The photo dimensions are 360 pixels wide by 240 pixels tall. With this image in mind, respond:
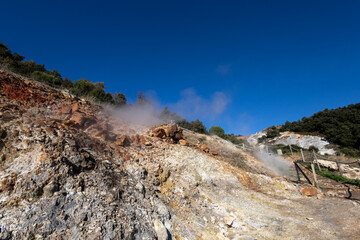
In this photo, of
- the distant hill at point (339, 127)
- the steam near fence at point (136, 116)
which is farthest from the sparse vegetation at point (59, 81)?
the distant hill at point (339, 127)

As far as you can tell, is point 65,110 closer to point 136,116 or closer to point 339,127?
point 136,116

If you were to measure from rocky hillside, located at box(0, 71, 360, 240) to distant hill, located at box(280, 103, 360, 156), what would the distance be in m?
21.4

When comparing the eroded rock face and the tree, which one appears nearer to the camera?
the eroded rock face

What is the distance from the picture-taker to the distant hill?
2273 centimetres

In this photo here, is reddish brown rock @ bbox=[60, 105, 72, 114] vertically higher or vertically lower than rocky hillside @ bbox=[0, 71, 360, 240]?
higher

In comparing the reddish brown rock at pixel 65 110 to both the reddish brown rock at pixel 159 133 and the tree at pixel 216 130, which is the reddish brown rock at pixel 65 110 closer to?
the reddish brown rock at pixel 159 133

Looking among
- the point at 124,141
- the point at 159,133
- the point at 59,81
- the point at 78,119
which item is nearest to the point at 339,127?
the point at 159,133

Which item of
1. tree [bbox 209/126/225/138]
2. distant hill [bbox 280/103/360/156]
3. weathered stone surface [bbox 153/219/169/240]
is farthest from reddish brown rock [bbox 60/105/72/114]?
distant hill [bbox 280/103/360/156]

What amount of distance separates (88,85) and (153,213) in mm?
17500

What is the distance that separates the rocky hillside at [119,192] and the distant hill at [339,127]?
21437 millimetres

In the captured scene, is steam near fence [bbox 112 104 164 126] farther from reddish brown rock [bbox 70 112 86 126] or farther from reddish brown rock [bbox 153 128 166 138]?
reddish brown rock [bbox 70 112 86 126]

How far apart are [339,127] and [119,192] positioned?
33894 mm

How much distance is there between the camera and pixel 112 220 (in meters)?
3.54

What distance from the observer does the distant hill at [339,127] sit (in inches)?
895
